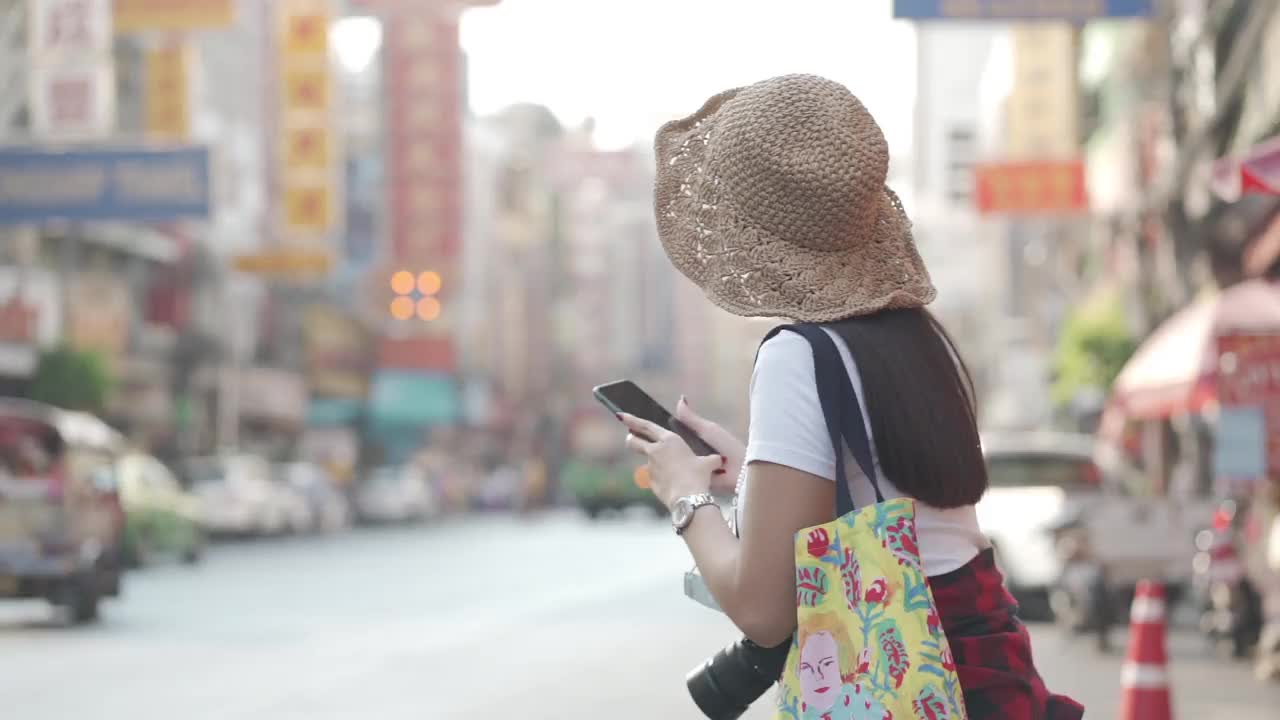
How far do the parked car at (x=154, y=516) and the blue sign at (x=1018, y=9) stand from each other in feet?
53.0

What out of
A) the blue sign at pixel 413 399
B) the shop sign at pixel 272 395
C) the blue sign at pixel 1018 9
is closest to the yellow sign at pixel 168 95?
the shop sign at pixel 272 395

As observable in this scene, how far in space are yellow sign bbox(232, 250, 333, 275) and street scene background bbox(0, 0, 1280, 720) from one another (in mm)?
76

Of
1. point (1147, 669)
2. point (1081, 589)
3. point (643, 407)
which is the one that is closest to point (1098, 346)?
point (1081, 589)

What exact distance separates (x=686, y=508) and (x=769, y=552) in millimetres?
228

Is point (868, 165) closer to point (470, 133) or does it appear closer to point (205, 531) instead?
point (205, 531)

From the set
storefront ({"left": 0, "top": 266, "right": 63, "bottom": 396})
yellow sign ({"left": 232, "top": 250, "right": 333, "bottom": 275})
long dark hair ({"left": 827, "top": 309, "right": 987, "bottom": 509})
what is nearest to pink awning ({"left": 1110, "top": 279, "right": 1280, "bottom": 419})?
long dark hair ({"left": 827, "top": 309, "right": 987, "bottom": 509})

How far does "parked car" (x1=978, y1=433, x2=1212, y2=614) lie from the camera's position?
1855cm

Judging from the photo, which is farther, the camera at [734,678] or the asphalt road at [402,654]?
the asphalt road at [402,654]

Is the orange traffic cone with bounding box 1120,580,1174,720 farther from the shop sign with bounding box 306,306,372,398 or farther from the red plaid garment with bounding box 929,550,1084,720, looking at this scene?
the shop sign with bounding box 306,306,372,398

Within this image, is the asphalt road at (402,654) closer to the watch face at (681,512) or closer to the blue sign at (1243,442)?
the blue sign at (1243,442)

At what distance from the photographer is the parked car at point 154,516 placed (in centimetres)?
3138

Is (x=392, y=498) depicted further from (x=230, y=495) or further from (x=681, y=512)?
(x=681, y=512)

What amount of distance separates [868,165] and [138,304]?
178 feet

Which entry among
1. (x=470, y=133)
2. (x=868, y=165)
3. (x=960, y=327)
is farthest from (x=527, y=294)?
(x=868, y=165)
